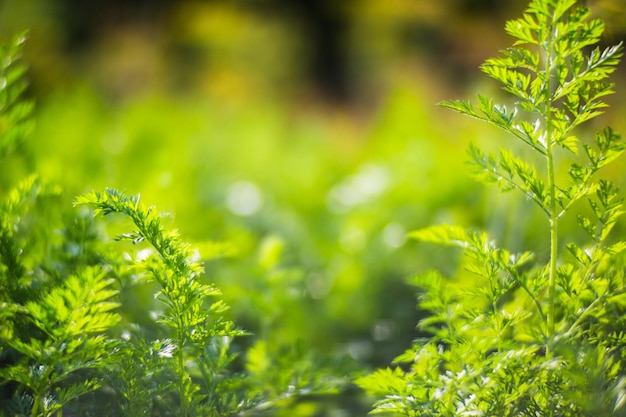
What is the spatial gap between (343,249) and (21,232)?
782 millimetres

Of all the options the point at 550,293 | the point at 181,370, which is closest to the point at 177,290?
the point at 181,370

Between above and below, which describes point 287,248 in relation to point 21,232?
above

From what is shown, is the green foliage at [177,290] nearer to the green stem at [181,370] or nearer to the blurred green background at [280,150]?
the green stem at [181,370]

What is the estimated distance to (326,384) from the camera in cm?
64

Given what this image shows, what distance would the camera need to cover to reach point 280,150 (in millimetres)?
2615

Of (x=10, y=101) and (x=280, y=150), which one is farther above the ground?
(x=280, y=150)

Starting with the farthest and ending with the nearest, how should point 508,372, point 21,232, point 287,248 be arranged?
point 287,248 < point 21,232 < point 508,372

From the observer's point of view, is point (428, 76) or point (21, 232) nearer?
point (21, 232)

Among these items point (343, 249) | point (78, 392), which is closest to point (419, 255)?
point (343, 249)

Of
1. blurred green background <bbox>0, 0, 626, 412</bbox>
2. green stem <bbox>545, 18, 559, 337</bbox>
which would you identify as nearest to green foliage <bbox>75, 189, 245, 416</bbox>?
blurred green background <bbox>0, 0, 626, 412</bbox>

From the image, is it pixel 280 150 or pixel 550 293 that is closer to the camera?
pixel 550 293

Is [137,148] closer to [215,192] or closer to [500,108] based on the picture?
[215,192]

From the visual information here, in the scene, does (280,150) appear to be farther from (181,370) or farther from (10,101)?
(181,370)

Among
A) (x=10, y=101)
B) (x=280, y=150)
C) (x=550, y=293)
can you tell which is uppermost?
(x=280, y=150)
